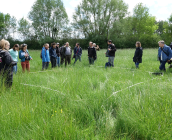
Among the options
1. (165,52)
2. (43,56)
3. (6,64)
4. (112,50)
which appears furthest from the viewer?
(112,50)

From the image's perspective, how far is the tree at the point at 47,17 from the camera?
126 ft

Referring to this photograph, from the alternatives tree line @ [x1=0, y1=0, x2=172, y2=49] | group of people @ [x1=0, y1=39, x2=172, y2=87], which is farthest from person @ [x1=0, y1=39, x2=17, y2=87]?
tree line @ [x1=0, y1=0, x2=172, y2=49]

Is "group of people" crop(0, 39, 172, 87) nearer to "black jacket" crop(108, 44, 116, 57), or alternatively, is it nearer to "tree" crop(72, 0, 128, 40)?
"black jacket" crop(108, 44, 116, 57)

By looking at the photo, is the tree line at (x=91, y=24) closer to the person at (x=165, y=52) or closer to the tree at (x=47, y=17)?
the tree at (x=47, y=17)

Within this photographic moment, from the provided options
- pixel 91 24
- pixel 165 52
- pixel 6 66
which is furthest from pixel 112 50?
pixel 91 24

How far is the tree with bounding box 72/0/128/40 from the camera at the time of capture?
123ft

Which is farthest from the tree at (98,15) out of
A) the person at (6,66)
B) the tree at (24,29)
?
the person at (6,66)

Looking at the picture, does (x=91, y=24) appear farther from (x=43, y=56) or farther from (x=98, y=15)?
(x=43, y=56)

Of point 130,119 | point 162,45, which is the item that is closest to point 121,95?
point 130,119

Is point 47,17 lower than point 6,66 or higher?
higher

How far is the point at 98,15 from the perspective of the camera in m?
38.2

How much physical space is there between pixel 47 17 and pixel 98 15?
15812 millimetres

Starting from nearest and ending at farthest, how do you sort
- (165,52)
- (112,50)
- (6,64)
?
(6,64)
(165,52)
(112,50)

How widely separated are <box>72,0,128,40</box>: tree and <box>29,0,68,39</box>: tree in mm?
4712
